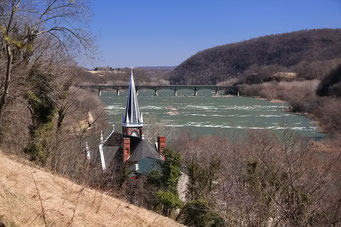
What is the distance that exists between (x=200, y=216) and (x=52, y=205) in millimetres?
4731

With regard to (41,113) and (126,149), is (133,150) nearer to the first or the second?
(126,149)

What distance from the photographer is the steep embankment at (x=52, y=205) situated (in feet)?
19.1

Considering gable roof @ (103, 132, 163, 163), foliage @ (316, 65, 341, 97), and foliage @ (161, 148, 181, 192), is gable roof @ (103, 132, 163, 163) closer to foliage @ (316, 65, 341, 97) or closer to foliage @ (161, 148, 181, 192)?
foliage @ (161, 148, 181, 192)

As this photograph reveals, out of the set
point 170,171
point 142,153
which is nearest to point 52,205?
point 170,171

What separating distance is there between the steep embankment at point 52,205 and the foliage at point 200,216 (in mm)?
2000

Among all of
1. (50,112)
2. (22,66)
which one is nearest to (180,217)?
(50,112)

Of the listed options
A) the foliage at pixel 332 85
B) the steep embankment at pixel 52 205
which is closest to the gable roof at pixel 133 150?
the steep embankment at pixel 52 205

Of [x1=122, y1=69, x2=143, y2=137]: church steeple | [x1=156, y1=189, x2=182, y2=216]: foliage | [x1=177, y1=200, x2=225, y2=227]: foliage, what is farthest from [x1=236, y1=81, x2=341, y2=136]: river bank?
[x1=177, y1=200, x2=225, y2=227]: foliage

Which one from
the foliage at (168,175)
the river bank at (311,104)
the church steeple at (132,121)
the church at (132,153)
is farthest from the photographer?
the river bank at (311,104)

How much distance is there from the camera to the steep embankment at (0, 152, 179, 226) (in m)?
5.83

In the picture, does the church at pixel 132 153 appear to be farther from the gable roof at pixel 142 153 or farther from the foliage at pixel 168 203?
the foliage at pixel 168 203

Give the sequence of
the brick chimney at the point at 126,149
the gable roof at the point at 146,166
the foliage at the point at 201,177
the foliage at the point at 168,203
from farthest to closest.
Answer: the brick chimney at the point at 126,149, the gable roof at the point at 146,166, the foliage at the point at 201,177, the foliage at the point at 168,203

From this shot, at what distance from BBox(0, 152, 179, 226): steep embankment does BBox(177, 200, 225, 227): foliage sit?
6.56 feet

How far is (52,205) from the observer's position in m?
6.46
